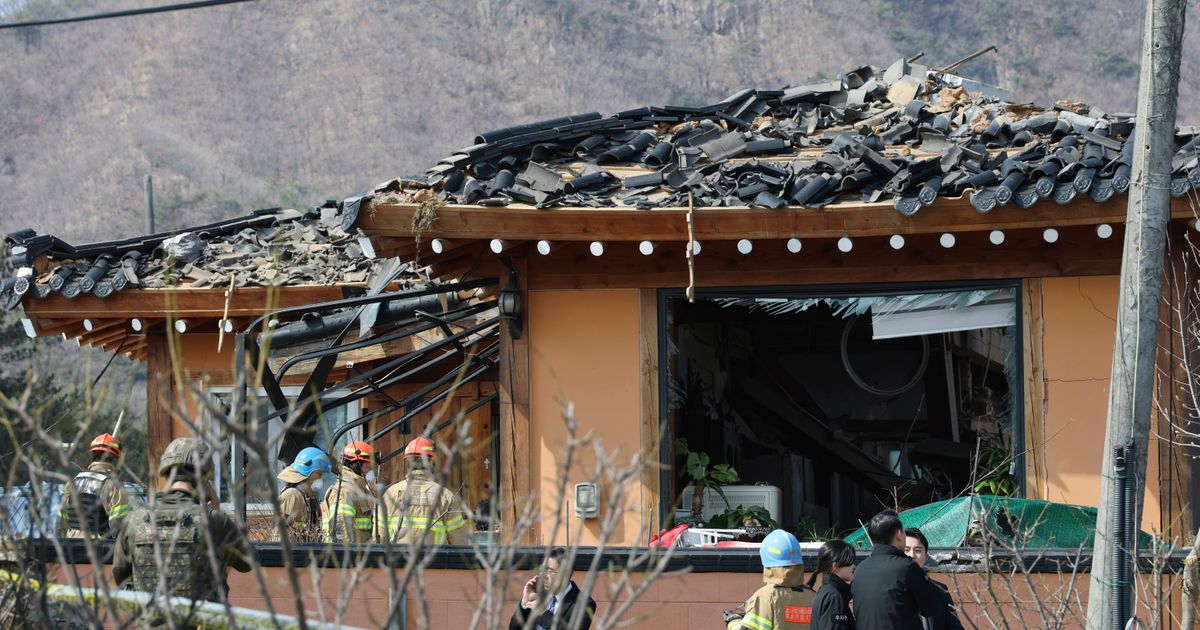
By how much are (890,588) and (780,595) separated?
2.06 ft

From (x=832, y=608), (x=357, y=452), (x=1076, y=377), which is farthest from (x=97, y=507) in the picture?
(x=1076, y=377)

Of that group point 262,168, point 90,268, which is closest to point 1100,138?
point 90,268

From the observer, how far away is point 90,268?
46.2 ft

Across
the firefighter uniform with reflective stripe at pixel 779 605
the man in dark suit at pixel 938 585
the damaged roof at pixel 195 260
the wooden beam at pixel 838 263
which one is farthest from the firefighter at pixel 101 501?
the man in dark suit at pixel 938 585

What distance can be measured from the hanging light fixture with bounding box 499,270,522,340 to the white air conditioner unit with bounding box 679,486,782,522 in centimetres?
200

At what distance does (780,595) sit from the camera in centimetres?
734

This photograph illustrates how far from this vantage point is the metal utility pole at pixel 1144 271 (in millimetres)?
6570

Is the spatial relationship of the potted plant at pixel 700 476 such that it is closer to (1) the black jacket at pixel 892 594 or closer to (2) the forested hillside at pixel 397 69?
(1) the black jacket at pixel 892 594

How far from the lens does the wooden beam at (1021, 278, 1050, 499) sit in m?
10.5

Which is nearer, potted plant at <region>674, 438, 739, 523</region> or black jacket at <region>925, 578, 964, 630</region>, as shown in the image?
black jacket at <region>925, 578, 964, 630</region>

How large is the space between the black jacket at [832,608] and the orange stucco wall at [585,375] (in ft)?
12.3

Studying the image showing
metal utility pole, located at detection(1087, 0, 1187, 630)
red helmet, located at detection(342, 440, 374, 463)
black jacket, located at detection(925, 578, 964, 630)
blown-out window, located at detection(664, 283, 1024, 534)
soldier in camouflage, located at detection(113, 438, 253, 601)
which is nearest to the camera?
soldier in camouflage, located at detection(113, 438, 253, 601)

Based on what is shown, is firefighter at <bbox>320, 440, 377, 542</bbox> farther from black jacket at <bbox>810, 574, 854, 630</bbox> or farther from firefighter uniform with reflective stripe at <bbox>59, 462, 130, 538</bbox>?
black jacket at <bbox>810, 574, 854, 630</bbox>

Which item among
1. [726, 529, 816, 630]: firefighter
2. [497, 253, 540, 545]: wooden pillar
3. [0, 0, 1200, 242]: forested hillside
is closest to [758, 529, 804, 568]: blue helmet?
[726, 529, 816, 630]: firefighter
